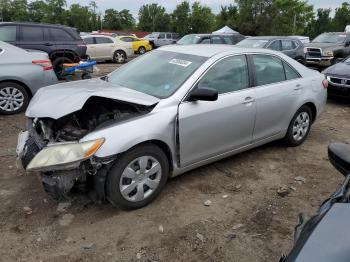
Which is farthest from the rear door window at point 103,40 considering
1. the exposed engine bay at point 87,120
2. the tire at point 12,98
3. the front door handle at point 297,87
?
the exposed engine bay at point 87,120

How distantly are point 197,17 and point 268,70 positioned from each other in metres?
54.2

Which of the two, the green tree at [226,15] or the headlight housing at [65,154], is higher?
the green tree at [226,15]

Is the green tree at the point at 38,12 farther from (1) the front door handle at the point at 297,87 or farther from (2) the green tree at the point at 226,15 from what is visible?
(1) the front door handle at the point at 297,87

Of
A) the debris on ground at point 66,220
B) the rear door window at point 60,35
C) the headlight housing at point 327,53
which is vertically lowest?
the debris on ground at point 66,220

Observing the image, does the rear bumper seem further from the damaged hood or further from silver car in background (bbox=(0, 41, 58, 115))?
silver car in background (bbox=(0, 41, 58, 115))

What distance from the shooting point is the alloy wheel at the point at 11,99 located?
22.2ft

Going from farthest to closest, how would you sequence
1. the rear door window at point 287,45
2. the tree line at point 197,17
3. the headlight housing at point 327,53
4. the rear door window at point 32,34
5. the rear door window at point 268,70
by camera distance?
the tree line at point 197,17 → the headlight housing at point 327,53 → the rear door window at point 287,45 → the rear door window at point 32,34 → the rear door window at point 268,70

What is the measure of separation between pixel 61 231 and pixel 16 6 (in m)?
65.8

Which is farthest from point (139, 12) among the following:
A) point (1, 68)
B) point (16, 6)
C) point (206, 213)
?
point (206, 213)

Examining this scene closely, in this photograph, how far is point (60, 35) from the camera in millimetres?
10898

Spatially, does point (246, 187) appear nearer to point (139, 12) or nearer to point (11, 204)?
point (11, 204)

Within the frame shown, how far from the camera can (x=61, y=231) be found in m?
3.30

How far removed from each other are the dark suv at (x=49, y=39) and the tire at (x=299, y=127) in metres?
7.82

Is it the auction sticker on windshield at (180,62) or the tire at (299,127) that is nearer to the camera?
the auction sticker on windshield at (180,62)
